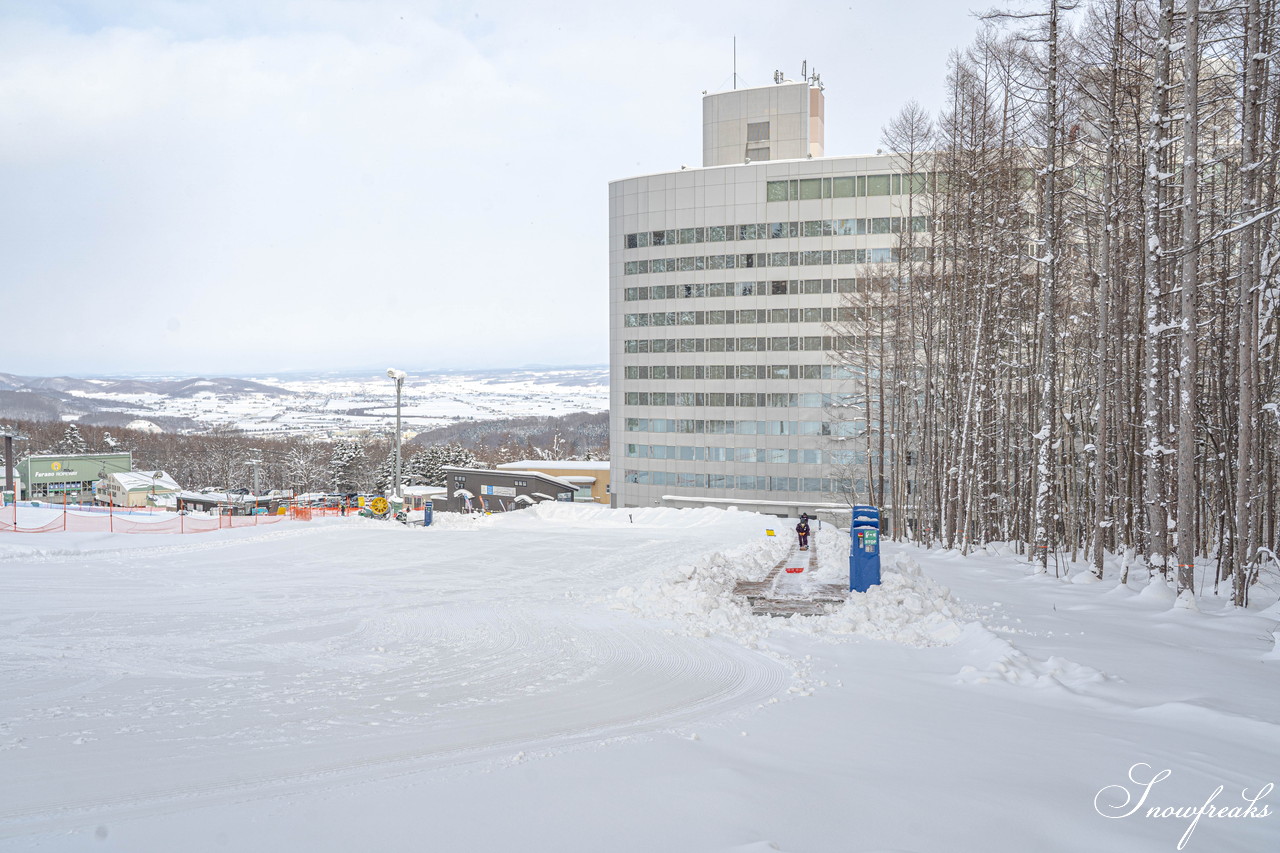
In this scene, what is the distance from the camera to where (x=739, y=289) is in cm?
5950

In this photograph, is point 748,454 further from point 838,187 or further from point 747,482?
point 838,187

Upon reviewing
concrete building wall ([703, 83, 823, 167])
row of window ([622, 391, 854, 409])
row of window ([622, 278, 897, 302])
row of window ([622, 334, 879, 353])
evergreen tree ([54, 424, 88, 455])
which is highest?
concrete building wall ([703, 83, 823, 167])

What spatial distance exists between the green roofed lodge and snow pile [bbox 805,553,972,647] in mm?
73276

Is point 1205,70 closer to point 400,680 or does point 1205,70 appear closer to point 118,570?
point 400,680

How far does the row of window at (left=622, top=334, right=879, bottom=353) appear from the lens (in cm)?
5809

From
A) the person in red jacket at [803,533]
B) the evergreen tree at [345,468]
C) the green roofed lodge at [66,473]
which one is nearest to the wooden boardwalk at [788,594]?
the person in red jacket at [803,533]

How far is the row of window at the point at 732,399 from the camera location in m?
58.9

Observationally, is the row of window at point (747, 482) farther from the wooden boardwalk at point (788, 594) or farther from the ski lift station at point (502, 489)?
the wooden boardwalk at point (788, 594)

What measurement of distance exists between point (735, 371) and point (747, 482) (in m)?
8.59

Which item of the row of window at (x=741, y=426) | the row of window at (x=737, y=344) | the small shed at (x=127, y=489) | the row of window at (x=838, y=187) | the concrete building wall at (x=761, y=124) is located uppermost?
the concrete building wall at (x=761, y=124)

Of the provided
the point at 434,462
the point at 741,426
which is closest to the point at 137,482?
the point at 434,462

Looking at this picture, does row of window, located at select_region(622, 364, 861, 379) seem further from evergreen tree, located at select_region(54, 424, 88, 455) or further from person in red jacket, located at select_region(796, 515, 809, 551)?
evergreen tree, located at select_region(54, 424, 88, 455)

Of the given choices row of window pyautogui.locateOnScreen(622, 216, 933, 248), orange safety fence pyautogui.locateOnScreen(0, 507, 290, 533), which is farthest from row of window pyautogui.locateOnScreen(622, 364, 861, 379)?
orange safety fence pyautogui.locateOnScreen(0, 507, 290, 533)

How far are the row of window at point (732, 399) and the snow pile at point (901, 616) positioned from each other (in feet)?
147
